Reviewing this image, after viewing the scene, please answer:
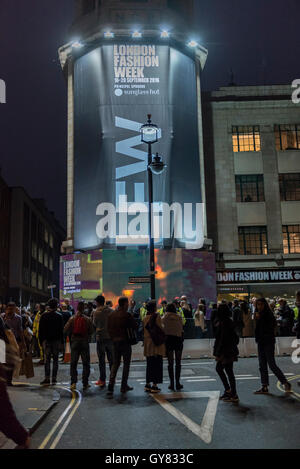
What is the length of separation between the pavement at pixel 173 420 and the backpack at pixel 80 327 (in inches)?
48.2

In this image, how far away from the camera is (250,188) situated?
35.4 meters

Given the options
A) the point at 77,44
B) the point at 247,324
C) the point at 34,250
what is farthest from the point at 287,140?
the point at 34,250

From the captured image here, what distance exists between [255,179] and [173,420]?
1170 inches

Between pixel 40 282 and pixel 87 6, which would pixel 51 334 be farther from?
pixel 40 282

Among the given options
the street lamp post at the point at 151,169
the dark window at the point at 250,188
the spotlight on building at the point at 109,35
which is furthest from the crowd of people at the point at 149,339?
the dark window at the point at 250,188

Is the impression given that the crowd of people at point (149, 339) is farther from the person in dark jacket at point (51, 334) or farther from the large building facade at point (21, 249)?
the large building facade at point (21, 249)

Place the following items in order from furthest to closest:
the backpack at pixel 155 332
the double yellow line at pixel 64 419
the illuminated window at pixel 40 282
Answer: the illuminated window at pixel 40 282 → the backpack at pixel 155 332 → the double yellow line at pixel 64 419

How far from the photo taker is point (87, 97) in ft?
102

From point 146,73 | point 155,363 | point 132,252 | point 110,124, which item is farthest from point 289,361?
point 146,73

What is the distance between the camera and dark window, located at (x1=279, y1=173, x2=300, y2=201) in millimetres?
35562

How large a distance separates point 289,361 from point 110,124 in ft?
63.2

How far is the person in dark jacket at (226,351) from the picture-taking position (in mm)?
9172

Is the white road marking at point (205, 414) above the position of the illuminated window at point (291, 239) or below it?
below

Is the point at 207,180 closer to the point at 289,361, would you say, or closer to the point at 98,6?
the point at 98,6
